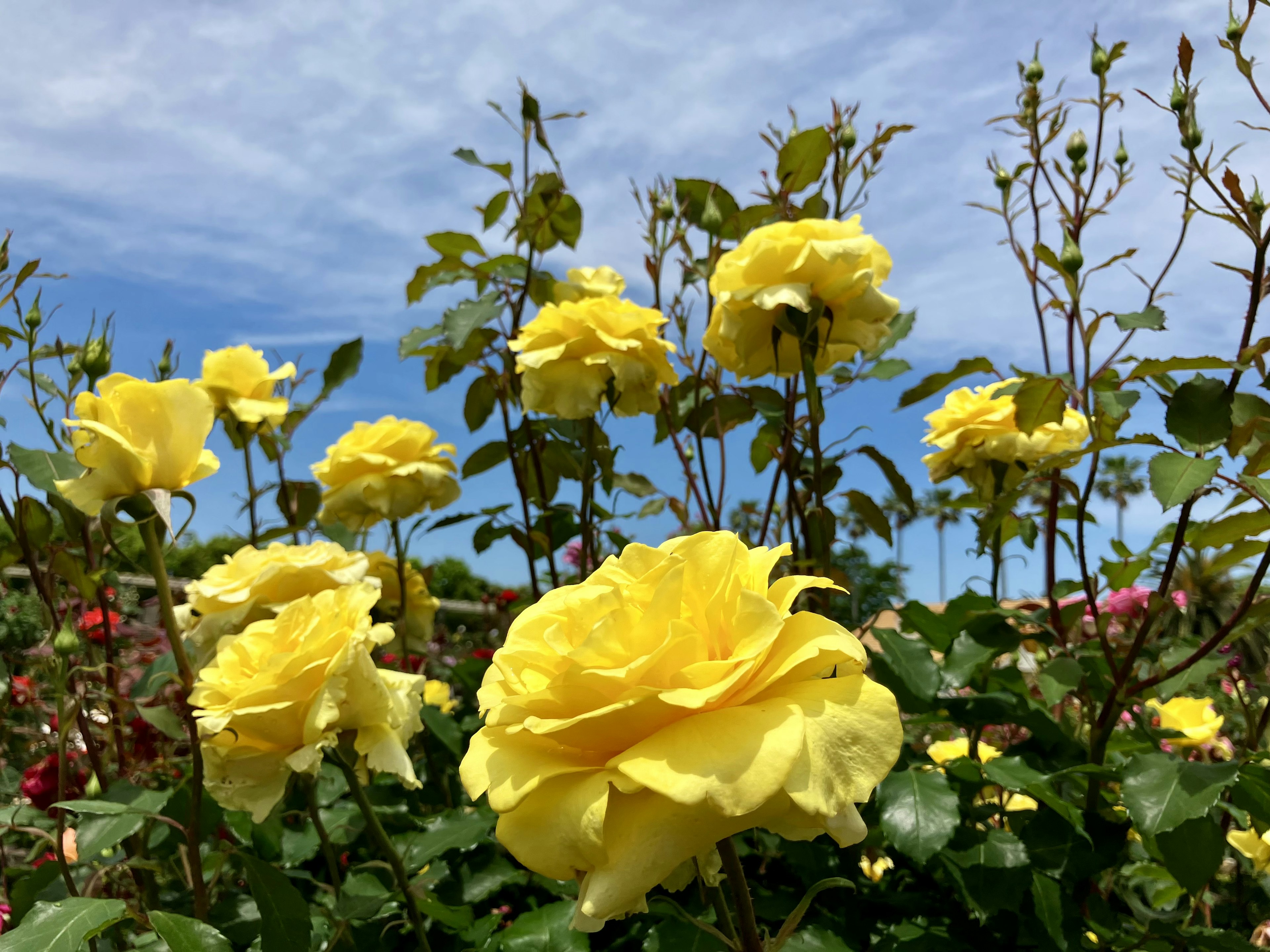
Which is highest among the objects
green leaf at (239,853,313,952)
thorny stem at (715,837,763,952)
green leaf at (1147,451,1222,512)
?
green leaf at (1147,451,1222,512)

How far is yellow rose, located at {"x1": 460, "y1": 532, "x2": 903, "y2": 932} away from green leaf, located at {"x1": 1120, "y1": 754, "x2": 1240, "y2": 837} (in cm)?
72

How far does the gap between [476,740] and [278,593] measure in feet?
2.86

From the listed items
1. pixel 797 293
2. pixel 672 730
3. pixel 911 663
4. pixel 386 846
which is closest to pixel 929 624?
pixel 911 663

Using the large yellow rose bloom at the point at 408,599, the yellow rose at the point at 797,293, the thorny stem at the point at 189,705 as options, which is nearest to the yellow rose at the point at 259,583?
the thorny stem at the point at 189,705

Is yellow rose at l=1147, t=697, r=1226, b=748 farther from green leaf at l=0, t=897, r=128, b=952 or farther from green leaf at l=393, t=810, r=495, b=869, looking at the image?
green leaf at l=0, t=897, r=128, b=952

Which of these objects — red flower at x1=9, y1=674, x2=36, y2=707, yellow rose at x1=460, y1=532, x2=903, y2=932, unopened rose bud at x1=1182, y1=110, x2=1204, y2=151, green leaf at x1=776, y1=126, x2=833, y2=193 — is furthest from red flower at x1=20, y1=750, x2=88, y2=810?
unopened rose bud at x1=1182, y1=110, x2=1204, y2=151

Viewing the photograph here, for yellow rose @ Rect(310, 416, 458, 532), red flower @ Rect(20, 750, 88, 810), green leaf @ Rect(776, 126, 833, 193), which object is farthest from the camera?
yellow rose @ Rect(310, 416, 458, 532)

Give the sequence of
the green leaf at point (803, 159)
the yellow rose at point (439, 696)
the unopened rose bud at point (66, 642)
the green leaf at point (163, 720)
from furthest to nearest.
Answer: the yellow rose at point (439, 696) < the green leaf at point (803, 159) < the unopened rose bud at point (66, 642) < the green leaf at point (163, 720)

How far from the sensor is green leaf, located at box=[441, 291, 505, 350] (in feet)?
6.02

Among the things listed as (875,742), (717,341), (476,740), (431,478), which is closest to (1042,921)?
(875,742)

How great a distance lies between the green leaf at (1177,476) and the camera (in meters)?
1.13

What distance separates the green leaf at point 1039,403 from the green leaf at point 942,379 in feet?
0.31

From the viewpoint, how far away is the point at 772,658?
2.15ft

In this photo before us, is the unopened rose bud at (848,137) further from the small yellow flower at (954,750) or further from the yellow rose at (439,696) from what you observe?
the yellow rose at (439,696)
